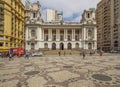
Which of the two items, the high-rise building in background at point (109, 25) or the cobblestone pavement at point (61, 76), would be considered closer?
the cobblestone pavement at point (61, 76)

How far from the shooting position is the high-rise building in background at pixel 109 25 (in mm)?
65356

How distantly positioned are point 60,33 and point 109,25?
140 feet

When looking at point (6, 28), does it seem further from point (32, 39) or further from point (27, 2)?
point (27, 2)

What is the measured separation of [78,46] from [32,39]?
83.9 feet

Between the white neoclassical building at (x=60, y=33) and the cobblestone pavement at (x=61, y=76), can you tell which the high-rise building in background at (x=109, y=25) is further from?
the cobblestone pavement at (x=61, y=76)

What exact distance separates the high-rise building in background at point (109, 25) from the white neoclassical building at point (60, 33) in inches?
936

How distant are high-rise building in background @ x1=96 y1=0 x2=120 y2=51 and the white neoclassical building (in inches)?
936

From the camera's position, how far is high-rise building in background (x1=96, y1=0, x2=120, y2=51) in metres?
65.4

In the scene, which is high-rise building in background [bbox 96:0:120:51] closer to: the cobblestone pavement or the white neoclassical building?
the white neoclassical building

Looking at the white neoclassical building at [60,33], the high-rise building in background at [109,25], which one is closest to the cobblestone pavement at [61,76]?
the white neoclassical building at [60,33]

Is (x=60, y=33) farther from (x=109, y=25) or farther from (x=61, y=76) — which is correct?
(x=61, y=76)

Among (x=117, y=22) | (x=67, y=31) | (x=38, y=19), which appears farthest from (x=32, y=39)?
(x=117, y=22)

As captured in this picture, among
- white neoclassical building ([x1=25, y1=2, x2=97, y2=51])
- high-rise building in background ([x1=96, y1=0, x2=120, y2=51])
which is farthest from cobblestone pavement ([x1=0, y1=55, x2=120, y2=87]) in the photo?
high-rise building in background ([x1=96, y1=0, x2=120, y2=51])

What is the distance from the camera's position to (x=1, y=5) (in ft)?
121
